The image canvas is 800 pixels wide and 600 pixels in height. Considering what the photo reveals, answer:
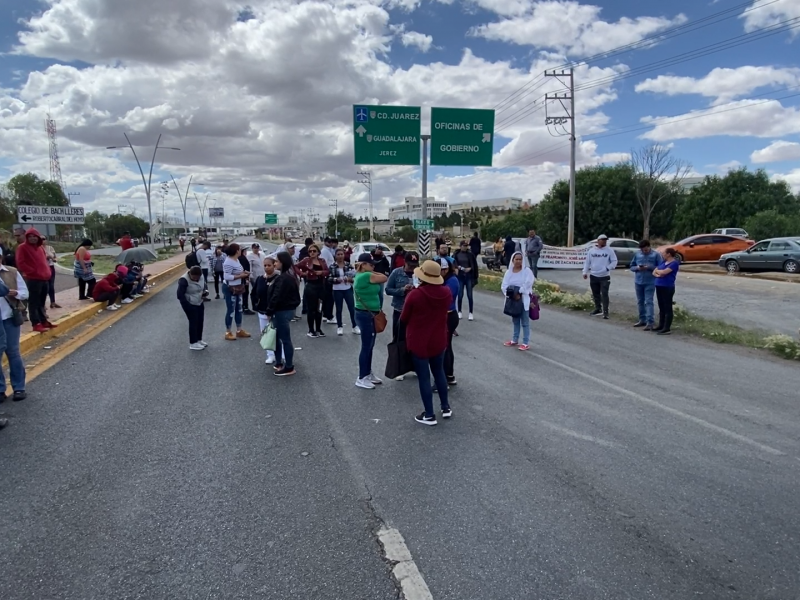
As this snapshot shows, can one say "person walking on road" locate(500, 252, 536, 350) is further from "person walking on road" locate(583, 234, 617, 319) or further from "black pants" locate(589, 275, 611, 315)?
"black pants" locate(589, 275, 611, 315)

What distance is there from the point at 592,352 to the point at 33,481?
786 cm

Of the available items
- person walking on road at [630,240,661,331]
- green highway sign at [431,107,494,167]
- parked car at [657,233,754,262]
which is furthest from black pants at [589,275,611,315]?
parked car at [657,233,754,262]

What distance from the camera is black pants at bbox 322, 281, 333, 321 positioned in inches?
414

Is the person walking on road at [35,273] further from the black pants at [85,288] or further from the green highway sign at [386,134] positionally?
the green highway sign at [386,134]

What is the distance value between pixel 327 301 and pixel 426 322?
5887mm

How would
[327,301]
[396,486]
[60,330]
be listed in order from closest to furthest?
[396,486] < [60,330] < [327,301]

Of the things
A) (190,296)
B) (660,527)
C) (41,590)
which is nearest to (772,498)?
(660,527)

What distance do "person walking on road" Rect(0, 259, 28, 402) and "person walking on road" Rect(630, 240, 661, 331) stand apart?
10219mm

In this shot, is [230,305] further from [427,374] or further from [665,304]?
[665,304]

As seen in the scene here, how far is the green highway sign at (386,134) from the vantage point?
19875 millimetres

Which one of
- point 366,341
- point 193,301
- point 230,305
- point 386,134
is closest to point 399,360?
point 366,341

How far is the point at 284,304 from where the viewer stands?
283 inches

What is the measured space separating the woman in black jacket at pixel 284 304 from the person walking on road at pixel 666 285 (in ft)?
23.1

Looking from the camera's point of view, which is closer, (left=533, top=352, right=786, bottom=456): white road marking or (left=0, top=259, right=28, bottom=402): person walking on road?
(left=533, top=352, right=786, bottom=456): white road marking
